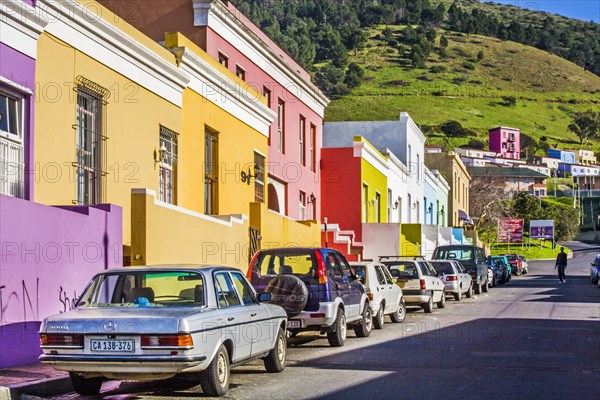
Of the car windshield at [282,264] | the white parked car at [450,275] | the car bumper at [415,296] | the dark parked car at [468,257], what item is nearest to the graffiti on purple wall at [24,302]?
the car windshield at [282,264]

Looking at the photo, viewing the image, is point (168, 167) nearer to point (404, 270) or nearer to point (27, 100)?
point (27, 100)

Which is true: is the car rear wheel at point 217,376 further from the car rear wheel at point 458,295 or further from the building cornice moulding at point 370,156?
the building cornice moulding at point 370,156

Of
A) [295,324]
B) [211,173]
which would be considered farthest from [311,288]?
[211,173]

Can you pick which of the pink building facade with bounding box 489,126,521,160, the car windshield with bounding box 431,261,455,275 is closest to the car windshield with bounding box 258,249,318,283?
the car windshield with bounding box 431,261,455,275

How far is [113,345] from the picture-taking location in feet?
33.8

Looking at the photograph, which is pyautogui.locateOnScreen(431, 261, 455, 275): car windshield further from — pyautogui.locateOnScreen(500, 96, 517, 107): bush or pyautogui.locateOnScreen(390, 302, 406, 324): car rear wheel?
pyautogui.locateOnScreen(500, 96, 517, 107): bush

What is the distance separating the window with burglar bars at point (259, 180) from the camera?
2645cm

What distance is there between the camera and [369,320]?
19.5 meters

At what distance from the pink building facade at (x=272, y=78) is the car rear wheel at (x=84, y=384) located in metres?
14.0

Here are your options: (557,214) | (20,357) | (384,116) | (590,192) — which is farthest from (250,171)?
(590,192)

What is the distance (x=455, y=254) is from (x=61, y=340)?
2909 centimetres

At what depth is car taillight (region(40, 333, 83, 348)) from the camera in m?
10.4

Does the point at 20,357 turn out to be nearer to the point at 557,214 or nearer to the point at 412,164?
the point at 412,164

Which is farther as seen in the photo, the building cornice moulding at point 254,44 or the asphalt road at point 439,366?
the building cornice moulding at point 254,44
